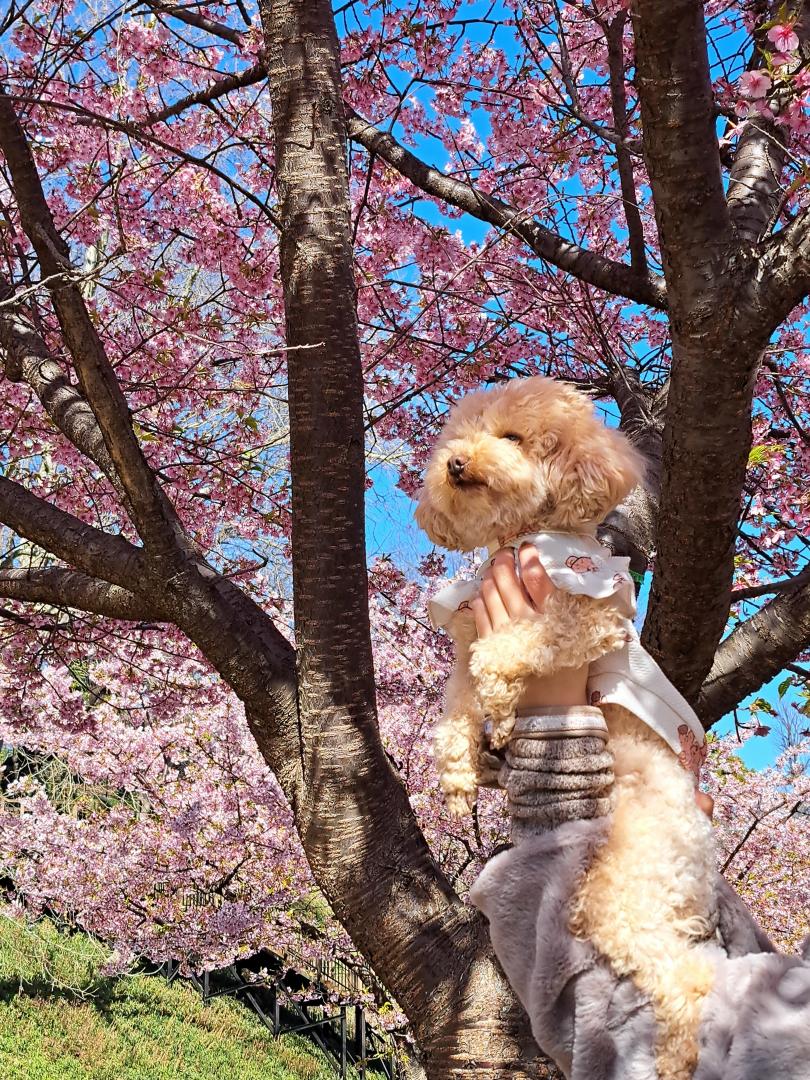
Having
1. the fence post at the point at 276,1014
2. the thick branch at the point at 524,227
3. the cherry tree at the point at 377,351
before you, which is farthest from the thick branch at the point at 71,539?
the fence post at the point at 276,1014

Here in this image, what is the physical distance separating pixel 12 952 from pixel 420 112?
1210 cm

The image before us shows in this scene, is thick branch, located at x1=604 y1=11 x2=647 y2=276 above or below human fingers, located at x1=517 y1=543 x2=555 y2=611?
above

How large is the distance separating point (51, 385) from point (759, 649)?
2929mm

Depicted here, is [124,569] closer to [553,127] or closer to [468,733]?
[468,733]

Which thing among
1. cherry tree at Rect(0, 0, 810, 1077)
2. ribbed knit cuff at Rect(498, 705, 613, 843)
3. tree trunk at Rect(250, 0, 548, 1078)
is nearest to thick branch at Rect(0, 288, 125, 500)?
cherry tree at Rect(0, 0, 810, 1077)

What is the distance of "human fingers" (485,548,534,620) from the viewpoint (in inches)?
53.7

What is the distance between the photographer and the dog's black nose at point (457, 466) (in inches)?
56.6

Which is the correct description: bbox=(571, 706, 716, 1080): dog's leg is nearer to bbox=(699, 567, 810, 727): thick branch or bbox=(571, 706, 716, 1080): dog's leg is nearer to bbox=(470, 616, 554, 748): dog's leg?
bbox=(470, 616, 554, 748): dog's leg

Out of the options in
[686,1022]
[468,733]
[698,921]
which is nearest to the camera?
[686,1022]

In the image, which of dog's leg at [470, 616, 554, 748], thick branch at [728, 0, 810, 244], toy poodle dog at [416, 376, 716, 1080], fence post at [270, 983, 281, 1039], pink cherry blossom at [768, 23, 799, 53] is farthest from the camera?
fence post at [270, 983, 281, 1039]

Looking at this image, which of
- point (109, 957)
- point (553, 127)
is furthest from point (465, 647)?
point (109, 957)

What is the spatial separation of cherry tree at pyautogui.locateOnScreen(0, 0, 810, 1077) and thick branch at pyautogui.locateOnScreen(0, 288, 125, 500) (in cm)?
2

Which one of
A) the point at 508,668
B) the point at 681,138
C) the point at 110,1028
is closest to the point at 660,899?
the point at 508,668

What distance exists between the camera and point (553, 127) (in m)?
5.62
